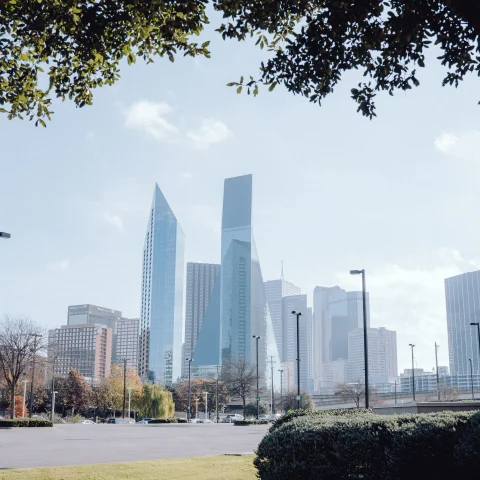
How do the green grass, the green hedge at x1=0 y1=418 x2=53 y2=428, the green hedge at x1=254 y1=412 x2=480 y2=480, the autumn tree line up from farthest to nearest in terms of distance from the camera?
1. the autumn tree
2. the green hedge at x1=0 y1=418 x2=53 y2=428
3. the green grass
4. the green hedge at x1=254 y1=412 x2=480 y2=480

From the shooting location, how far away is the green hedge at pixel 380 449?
821 cm

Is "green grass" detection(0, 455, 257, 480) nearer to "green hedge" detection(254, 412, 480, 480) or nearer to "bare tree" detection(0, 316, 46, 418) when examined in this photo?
"green hedge" detection(254, 412, 480, 480)

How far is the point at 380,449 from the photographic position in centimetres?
884

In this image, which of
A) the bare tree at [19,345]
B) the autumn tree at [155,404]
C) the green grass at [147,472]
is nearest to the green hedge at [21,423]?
the bare tree at [19,345]

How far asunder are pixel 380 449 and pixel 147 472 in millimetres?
7005

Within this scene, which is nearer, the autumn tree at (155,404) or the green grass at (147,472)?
the green grass at (147,472)

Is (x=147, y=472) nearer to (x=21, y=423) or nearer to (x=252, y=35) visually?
(x=252, y=35)

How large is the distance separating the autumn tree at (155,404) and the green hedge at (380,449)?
72.0 m

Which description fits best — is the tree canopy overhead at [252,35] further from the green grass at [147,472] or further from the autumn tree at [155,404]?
the autumn tree at [155,404]

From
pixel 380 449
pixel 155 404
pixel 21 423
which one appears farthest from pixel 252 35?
pixel 155 404

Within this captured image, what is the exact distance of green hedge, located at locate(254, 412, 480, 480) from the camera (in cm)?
821

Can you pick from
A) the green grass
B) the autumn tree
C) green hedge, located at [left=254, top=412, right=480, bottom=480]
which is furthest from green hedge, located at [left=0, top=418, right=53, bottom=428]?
green hedge, located at [left=254, top=412, right=480, bottom=480]

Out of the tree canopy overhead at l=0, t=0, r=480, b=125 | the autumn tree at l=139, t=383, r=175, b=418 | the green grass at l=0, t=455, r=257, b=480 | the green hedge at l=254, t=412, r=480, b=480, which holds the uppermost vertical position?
the tree canopy overhead at l=0, t=0, r=480, b=125

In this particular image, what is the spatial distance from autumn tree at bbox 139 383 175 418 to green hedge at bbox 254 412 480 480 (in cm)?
7204
